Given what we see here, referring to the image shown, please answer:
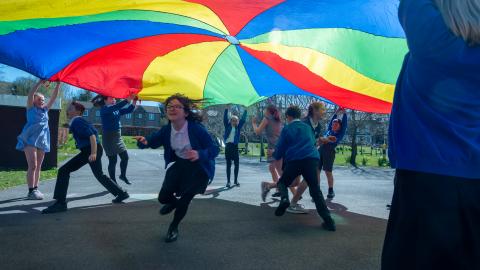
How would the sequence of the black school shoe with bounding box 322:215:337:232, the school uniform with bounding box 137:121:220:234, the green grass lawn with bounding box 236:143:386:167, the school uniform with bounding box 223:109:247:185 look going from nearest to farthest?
the school uniform with bounding box 137:121:220:234
the black school shoe with bounding box 322:215:337:232
the school uniform with bounding box 223:109:247:185
the green grass lawn with bounding box 236:143:386:167

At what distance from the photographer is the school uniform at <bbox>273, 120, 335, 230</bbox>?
15.3ft

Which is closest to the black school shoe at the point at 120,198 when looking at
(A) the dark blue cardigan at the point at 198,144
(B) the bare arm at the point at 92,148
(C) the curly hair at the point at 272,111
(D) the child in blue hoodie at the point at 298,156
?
(B) the bare arm at the point at 92,148

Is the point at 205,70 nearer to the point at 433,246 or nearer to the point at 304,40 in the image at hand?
the point at 304,40

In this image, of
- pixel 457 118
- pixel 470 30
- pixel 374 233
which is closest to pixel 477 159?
pixel 457 118

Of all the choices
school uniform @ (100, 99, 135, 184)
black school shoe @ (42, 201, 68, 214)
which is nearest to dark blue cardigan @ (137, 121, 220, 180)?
black school shoe @ (42, 201, 68, 214)

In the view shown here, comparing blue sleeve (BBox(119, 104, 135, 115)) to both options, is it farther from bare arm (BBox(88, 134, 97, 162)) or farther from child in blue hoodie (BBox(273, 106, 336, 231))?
child in blue hoodie (BBox(273, 106, 336, 231))

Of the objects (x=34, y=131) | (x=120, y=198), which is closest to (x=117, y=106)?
(x=34, y=131)

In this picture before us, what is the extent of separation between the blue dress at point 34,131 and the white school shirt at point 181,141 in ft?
8.92

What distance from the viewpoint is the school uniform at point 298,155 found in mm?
4672

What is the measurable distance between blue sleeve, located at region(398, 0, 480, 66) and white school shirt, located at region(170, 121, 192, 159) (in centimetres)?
311

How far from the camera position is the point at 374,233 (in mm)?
4469

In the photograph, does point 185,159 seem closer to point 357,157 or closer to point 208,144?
point 208,144

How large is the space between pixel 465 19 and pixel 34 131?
5934 millimetres

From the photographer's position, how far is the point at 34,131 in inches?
231
